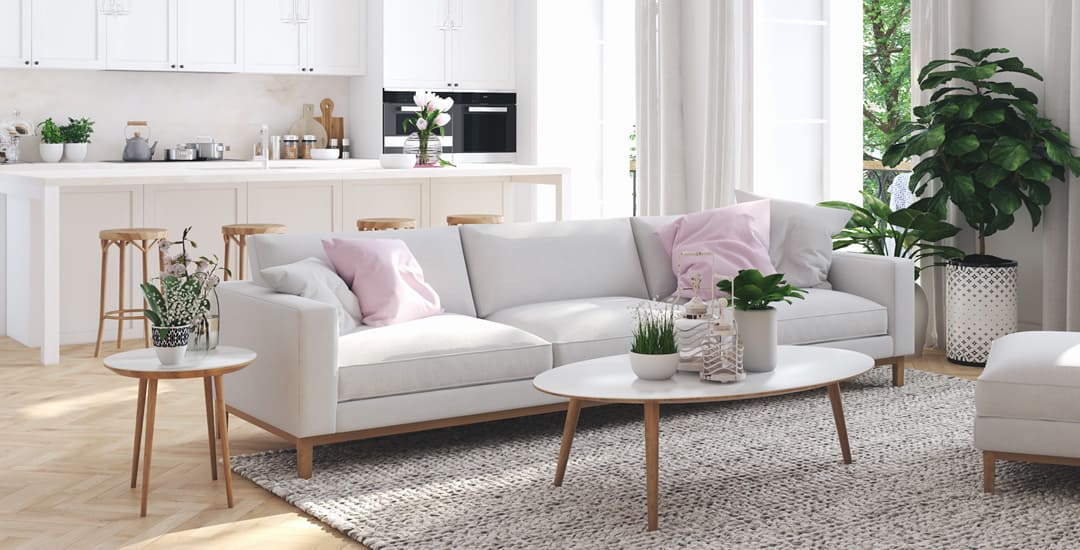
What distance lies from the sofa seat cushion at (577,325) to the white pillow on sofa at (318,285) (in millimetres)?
672

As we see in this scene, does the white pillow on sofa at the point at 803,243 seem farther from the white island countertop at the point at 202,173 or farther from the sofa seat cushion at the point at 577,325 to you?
the white island countertop at the point at 202,173

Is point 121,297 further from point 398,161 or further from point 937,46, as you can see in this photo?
point 937,46

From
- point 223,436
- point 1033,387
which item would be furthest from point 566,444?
point 1033,387

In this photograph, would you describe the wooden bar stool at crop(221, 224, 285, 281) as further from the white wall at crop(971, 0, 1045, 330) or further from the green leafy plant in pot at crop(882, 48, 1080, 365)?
the white wall at crop(971, 0, 1045, 330)

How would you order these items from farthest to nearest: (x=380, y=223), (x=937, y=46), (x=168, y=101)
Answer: (x=168, y=101), (x=380, y=223), (x=937, y=46)

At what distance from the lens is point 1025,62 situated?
6.27 metres

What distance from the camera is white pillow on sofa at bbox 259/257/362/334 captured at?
171 inches

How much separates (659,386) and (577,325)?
1.12 metres

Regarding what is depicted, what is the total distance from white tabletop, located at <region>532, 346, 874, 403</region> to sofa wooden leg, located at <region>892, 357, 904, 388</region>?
4.61 ft

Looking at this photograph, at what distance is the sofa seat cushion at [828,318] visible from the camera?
5152mm

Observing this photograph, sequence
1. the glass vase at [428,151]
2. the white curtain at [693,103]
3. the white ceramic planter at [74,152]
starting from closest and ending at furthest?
the white curtain at [693,103] → the glass vase at [428,151] → the white ceramic planter at [74,152]

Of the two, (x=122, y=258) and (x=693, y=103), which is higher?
(x=693, y=103)

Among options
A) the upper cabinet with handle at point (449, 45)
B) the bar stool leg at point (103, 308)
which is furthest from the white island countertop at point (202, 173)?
the upper cabinet with handle at point (449, 45)

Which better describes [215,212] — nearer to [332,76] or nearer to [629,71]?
[332,76]
